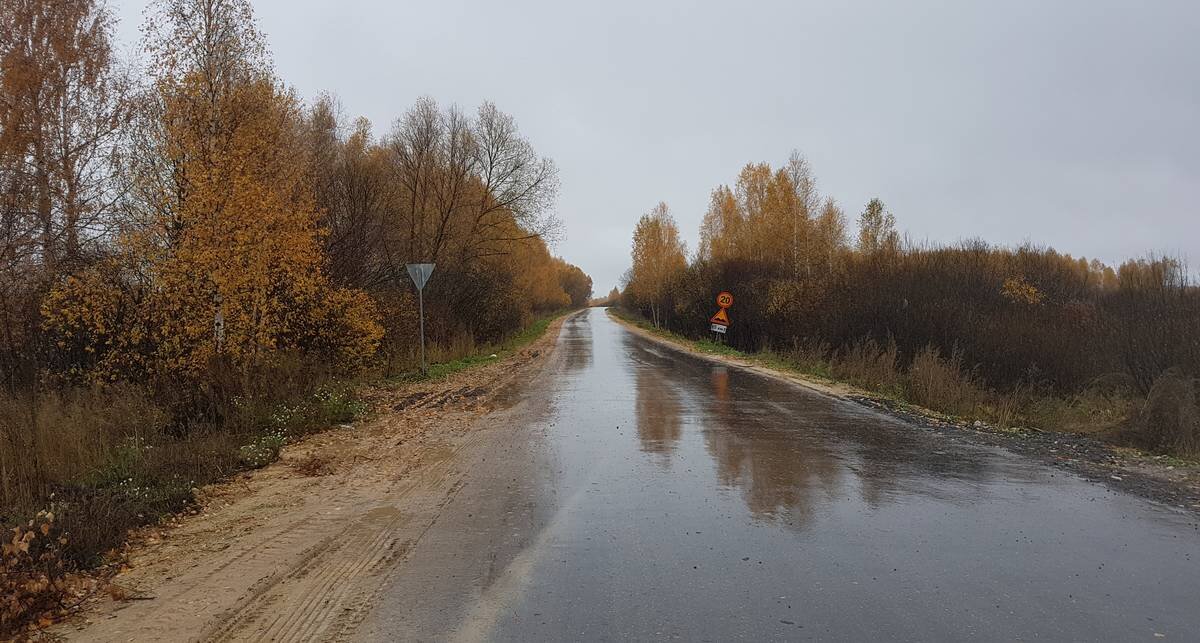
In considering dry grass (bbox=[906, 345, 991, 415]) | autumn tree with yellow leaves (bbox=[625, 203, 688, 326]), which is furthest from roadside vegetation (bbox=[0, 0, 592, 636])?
autumn tree with yellow leaves (bbox=[625, 203, 688, 326])

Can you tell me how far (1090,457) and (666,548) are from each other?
264 inches

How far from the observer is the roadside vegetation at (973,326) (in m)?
11.8

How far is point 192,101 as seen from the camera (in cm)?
1093

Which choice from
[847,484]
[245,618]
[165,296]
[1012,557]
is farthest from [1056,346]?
[165,296]

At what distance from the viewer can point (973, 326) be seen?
17250 mm

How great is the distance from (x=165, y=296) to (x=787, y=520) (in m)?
9.71

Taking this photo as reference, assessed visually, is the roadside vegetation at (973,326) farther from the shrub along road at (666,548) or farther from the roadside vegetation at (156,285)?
the roadside vegetation at (156,285)

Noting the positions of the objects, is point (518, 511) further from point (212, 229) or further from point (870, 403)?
point (870, 403)

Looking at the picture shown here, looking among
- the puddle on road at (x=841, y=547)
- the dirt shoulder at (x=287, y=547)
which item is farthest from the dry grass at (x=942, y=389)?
the dirt shoulder at (x=287, y=547)

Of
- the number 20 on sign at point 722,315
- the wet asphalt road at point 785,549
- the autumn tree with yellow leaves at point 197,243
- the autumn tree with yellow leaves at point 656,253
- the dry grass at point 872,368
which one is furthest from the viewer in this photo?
the autumn tree with yellow leaves at point 656,253

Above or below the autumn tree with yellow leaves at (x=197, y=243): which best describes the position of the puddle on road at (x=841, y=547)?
below

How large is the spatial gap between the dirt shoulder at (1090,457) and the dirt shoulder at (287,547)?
7055 millimetres

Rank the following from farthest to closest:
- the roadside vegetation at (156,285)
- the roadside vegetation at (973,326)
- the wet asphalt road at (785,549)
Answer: the roadside vegetation at (973,326)
the roadside vegetation at (156,285)
the wet asphalt road at (785,549)

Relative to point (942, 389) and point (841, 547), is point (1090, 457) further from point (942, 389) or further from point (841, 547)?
point (841, 547)
